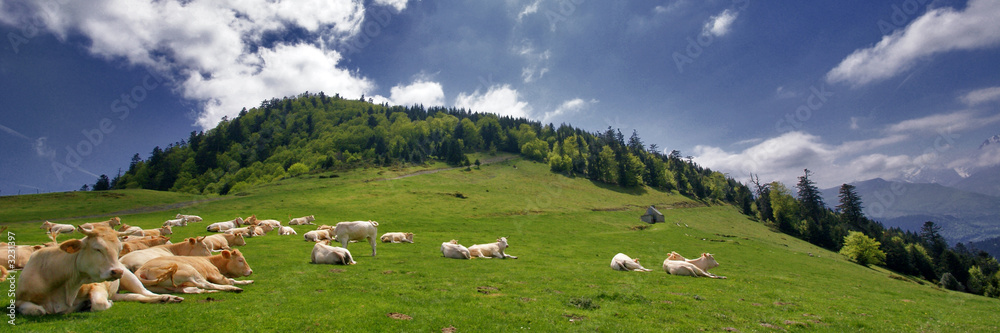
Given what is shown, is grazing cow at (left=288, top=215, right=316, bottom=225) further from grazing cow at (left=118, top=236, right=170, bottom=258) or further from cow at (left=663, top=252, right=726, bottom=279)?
cow at (left=663, top=252, right=726, bottom=279)

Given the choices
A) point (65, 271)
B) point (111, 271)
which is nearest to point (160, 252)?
point (65, 271)

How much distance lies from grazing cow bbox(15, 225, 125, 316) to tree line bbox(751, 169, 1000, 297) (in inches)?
2987

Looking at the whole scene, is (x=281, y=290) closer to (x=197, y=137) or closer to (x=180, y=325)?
(x=180, y=325)

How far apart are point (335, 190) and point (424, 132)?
299ft

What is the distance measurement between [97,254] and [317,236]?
18.7 m

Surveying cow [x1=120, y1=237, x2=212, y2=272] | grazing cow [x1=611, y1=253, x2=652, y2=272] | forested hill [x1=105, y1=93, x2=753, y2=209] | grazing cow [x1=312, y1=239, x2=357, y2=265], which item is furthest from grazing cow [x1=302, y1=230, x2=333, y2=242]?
forested hill [x1=105, y1=93, x2=753, y2=209]

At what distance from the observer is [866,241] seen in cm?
5412

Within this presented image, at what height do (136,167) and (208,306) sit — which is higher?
(136,167)

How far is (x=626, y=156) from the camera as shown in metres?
114

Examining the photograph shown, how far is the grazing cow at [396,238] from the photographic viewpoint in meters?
24.4

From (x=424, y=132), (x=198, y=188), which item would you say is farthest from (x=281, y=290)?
(x=424, y=132)

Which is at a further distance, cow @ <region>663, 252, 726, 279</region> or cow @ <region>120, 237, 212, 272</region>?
cow @ <region>663, 252, 726, 279</region>

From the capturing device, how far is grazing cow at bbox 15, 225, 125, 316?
5879 millimetres

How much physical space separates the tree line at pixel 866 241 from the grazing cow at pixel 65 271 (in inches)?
2987
